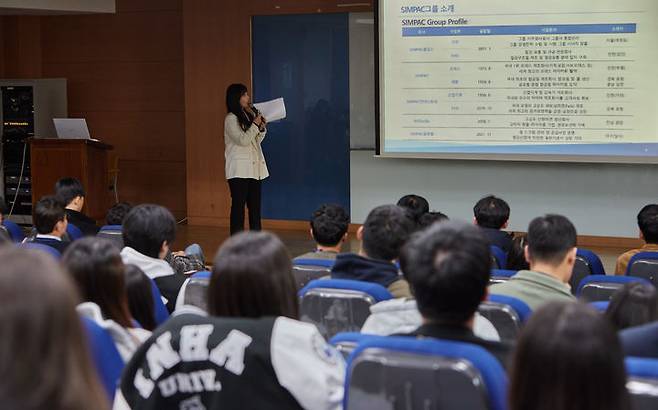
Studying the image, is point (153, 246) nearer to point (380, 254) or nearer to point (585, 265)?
point (380, 254)

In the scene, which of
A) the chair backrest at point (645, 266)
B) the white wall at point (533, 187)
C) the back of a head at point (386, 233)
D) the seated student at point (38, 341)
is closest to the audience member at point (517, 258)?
the chair backrest at point (645, 266)

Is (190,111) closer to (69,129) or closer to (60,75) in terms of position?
(69,129)

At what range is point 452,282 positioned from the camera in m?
1.89

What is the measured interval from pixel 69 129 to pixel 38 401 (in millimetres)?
7882

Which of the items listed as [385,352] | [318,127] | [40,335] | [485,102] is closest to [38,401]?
[40,335]

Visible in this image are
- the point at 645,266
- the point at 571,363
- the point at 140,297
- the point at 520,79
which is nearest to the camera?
the point at 571,363

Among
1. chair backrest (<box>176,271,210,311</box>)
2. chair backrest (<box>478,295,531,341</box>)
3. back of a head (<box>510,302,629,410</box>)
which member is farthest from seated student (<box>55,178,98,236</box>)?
back of a head (<box>510,302,629,410</box>)

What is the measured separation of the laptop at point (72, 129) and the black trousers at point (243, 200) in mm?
1885

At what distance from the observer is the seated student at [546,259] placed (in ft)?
9.87

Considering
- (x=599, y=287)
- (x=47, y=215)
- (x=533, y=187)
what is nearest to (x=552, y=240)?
(x=599, y=287)

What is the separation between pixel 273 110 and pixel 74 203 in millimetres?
2728

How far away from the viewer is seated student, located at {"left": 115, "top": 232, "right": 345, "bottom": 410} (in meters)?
1.98

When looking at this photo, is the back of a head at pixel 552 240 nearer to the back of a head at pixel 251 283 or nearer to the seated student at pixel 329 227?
the seated student at pixel 329 227

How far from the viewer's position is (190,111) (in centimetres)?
927
